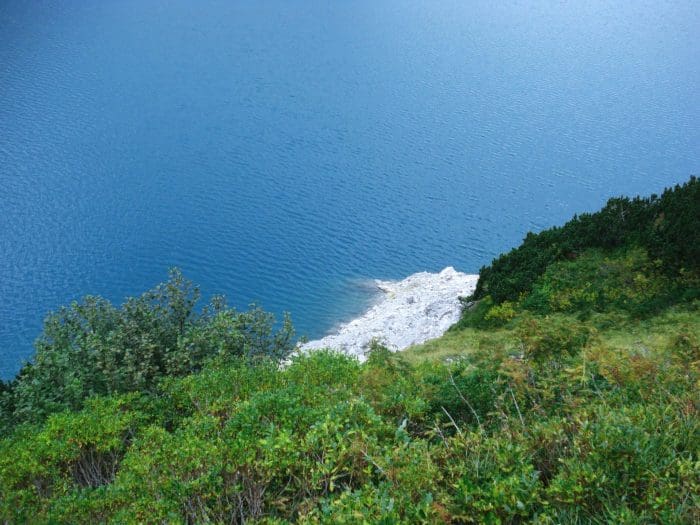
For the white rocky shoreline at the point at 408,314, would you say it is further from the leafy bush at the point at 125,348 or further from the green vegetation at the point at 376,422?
the green vegetation at the point at 376,422

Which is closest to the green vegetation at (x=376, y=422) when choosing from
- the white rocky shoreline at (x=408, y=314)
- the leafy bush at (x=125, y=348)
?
the leafy bush at (x=125, y=348)

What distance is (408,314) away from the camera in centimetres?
2994

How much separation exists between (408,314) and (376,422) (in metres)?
19.3

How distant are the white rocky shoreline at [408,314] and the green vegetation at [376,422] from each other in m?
5.88

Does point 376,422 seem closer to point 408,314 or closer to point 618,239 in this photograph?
point 618,239

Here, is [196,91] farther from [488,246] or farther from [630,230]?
[630,230]

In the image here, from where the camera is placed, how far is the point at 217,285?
35.1 metres

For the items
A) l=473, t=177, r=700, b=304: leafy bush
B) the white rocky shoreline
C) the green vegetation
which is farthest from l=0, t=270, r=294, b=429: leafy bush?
l=473, t=177, r=700, b=304: leafy bush

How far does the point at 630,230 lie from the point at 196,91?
146 feet

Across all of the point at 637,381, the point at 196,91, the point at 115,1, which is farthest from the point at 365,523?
the point at 115,1

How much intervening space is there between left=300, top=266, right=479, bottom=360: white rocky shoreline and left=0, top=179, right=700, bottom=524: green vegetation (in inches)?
232

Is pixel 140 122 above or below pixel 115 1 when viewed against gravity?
below

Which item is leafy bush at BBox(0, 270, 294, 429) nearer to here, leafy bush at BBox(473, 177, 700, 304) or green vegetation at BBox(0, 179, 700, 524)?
green vegetation at BBox(0, 179, 700, 524)

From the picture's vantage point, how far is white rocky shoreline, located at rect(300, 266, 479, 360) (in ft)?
88.9
